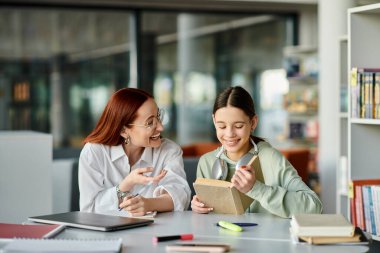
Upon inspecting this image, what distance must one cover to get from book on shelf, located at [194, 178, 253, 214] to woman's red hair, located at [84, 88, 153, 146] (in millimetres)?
522

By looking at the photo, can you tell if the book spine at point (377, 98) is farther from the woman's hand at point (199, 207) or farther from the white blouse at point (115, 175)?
the woman's hand at point (199, 207)

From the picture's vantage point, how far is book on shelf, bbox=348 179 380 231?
421 cm

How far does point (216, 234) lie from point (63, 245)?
0.59 metres

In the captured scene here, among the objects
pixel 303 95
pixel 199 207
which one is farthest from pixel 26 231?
pixel 303 95

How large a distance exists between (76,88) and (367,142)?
589 centimetres

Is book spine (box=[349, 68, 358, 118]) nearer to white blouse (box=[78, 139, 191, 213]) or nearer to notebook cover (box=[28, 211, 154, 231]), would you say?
white blouse (box=[78, 139, 191, 213])

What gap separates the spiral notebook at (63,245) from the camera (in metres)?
2.27

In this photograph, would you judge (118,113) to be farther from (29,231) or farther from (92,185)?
(29,231)

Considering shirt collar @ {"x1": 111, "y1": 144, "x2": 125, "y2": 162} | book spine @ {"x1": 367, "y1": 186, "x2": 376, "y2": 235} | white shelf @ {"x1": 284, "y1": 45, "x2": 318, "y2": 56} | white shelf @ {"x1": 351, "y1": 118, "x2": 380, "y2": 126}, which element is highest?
white shelf @ {"x1": 284, "y1": 45, "x2": 318, "y2": 56}

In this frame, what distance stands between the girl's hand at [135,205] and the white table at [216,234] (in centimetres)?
7

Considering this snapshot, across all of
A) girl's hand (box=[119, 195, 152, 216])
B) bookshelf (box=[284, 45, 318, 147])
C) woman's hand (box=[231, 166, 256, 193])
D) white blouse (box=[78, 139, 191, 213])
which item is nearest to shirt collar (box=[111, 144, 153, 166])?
white blouse (box=[78, 139, 191, 213])

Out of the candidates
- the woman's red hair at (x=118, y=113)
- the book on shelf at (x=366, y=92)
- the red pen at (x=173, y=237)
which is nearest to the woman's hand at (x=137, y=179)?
the woman's red hair at (x=118, y=113)

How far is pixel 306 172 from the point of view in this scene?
725cm

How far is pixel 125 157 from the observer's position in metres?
3.38
